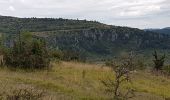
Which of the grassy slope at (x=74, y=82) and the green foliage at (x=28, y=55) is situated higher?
the green foliage at (x=28, y=55)

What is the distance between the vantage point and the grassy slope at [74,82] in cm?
1619

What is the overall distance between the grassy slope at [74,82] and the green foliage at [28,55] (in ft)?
3.08

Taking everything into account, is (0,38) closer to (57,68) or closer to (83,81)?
(57,68)

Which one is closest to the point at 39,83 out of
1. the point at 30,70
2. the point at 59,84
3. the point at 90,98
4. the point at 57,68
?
the point at 59,84

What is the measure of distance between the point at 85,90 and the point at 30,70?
5801mm

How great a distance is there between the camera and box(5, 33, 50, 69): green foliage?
76.0 feet

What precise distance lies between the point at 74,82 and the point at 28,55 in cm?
476

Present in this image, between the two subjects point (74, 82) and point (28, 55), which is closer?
point (74, 82)

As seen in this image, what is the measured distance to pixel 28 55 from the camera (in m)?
→ 23.7

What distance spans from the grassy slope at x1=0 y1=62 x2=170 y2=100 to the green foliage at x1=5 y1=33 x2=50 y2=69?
94 centimetres

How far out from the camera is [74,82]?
19969 mm

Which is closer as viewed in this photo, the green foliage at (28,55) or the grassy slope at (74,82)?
the grassy slope at (74,82)

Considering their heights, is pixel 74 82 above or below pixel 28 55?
below

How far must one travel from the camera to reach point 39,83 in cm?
1778
